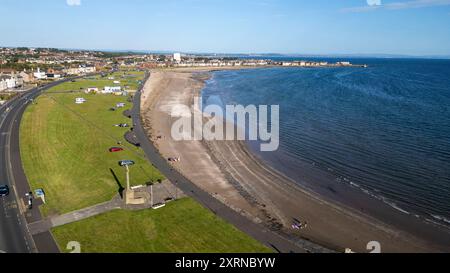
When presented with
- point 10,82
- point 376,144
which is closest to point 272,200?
point 376,144

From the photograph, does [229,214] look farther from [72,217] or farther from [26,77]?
[26,77]

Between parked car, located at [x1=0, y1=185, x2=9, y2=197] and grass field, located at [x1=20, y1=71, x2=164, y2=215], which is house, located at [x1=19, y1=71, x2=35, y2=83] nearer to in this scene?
grass field, located at [x1=20, y1=71, x2=164, y2=215]

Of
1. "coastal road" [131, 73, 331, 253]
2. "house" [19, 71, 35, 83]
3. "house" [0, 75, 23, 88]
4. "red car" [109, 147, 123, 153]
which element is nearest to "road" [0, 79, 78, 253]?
"red car" [109, 147, 123, 153]

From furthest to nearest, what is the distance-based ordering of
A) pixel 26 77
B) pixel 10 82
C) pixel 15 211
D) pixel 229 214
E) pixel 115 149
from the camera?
pixel 26 77 < pixel 10 82 < pixel 115 149 < pixel 229 214 < pixel 15 211

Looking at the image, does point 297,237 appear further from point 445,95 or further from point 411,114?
point 445,95

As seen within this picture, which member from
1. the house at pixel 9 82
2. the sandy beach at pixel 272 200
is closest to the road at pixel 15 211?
the sandy beach at pixel 272 200
